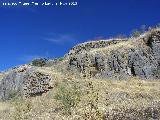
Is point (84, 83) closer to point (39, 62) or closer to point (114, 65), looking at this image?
point (114, 65)

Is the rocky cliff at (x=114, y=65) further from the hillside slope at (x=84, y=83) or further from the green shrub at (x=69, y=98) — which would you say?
the green shrub at (x=69, y=98)

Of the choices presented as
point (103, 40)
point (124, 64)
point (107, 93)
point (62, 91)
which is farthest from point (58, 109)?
point (103, 40)

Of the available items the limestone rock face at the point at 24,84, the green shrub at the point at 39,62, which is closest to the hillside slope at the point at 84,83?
the limestone rock face at the point at 24,84

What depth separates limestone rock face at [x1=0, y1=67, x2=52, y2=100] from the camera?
187ft

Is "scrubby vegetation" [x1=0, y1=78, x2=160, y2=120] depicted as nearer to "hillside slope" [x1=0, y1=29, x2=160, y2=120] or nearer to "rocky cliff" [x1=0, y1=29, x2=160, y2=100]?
"hillside slope" [x1=0, y1=29, x2=160, y2=120]

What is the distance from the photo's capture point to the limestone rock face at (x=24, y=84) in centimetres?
5712

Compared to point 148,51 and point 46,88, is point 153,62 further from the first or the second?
point 46,88

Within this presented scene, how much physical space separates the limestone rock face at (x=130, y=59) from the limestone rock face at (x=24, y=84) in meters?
6.21

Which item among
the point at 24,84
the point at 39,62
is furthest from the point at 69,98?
the point at 39,62

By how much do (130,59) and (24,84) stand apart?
55.9 ft

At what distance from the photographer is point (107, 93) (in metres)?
46.6

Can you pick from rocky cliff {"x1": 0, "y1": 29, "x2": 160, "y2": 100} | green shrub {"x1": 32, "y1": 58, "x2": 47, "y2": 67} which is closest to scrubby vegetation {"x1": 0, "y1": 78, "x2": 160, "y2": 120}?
A: rocky cliff {"x1": 0, "y1": 29, "x2": 160, "y2": 100}

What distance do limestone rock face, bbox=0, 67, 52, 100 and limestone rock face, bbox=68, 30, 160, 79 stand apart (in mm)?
6211

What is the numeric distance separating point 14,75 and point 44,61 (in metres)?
16.5
